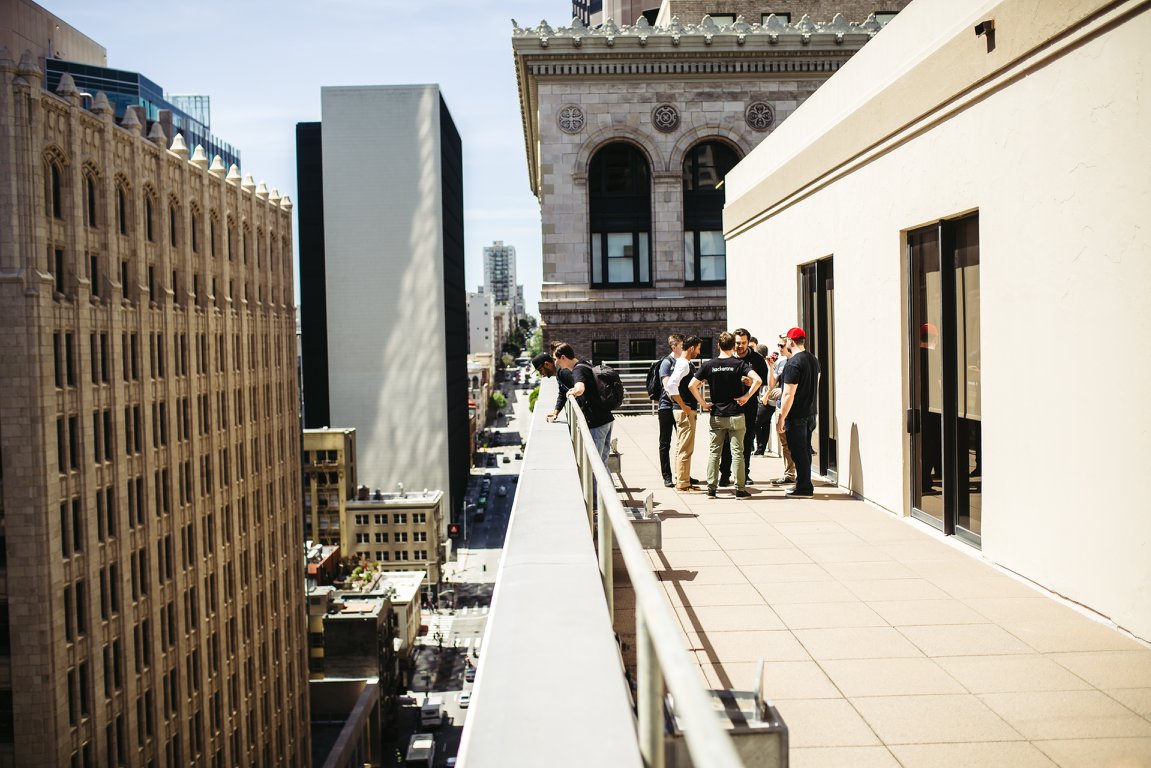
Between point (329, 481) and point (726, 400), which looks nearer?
point (726, 400)

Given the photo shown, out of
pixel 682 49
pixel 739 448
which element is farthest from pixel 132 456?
pixel 739 448

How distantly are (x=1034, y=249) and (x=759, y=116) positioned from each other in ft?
96.3

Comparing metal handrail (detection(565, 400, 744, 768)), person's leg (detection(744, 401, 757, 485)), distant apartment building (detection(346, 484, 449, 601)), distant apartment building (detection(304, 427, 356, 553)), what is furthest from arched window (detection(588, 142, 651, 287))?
distant apartment building (detection(304, 427, 356, 553))

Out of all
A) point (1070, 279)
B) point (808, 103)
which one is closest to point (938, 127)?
point (1070, 279)

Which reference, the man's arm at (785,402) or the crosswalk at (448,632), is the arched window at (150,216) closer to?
the crosswalk at (448,632)

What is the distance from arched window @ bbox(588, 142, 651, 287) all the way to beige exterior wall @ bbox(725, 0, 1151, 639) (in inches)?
924

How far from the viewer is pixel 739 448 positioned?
1151 cm

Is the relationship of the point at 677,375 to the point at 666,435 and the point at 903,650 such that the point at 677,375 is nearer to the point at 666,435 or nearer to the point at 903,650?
the point at 666,435

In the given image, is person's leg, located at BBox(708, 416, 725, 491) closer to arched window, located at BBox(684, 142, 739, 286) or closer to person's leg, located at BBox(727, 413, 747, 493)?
person's leg, located at BBox(727, 413, 747, 493)

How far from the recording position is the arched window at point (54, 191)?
43469 mm

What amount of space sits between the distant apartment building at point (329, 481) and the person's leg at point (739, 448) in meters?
98.0

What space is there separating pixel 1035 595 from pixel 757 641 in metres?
2.36

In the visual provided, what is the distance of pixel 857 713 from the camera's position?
509cm

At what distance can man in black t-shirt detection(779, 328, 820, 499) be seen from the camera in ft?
35.7
